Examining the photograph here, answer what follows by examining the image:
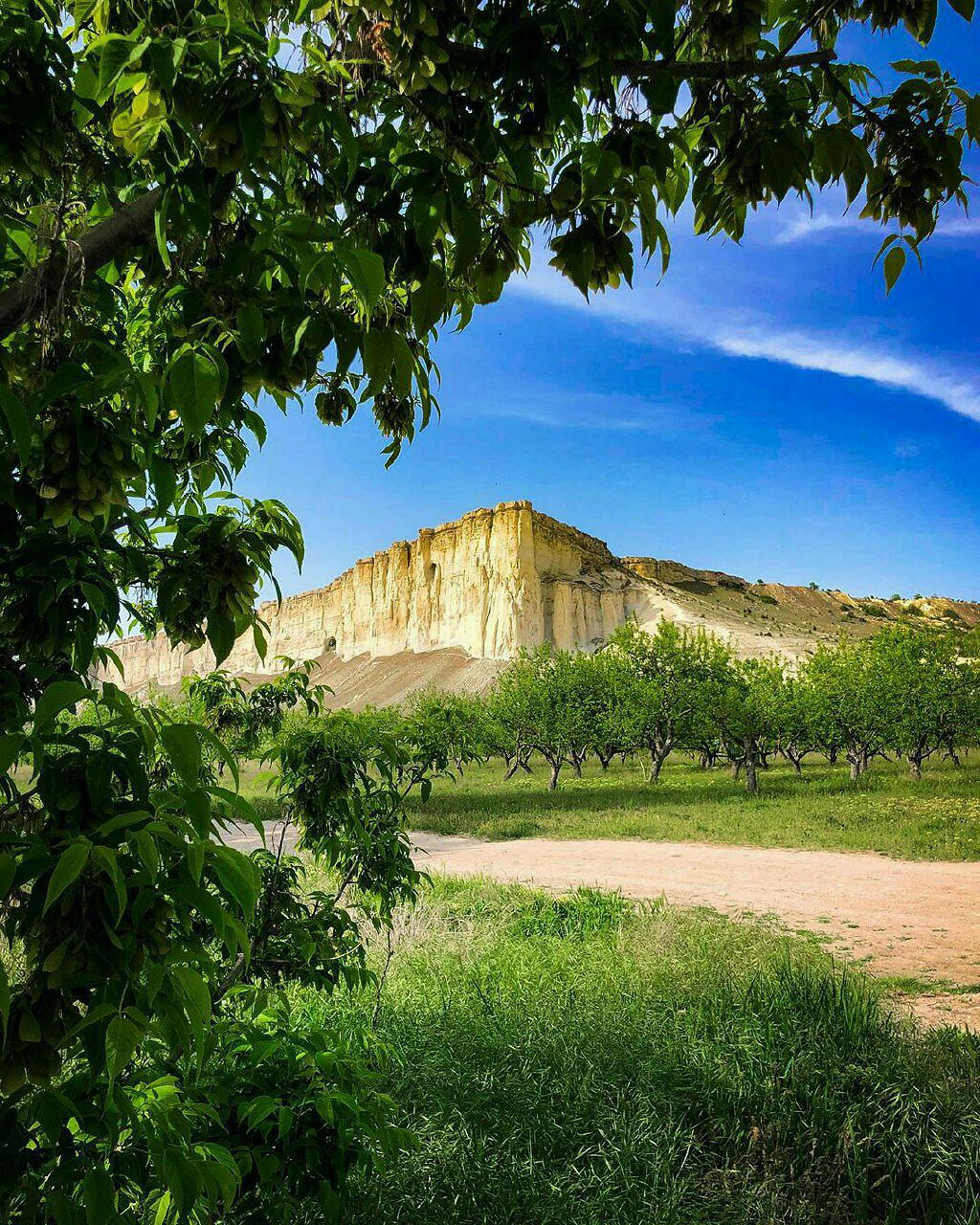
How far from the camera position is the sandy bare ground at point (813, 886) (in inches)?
286

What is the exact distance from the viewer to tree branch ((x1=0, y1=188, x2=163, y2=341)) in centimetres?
120

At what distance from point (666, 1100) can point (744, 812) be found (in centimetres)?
1763

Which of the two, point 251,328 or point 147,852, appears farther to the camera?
point 251,328

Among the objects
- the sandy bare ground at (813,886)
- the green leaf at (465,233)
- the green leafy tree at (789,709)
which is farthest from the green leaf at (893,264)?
the green leafy tree at (789,709)

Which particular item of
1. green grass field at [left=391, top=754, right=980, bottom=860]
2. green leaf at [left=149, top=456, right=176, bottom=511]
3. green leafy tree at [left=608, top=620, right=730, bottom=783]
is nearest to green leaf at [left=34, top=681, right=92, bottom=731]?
green leaf at [left=149, top=456, right=176, bottom=511]

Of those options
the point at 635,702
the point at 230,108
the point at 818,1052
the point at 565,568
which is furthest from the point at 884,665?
the point at 565,568

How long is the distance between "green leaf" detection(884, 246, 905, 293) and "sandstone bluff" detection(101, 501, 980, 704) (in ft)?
212

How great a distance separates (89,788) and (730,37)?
141 cm

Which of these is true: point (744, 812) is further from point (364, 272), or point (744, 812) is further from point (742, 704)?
point (364, 272)

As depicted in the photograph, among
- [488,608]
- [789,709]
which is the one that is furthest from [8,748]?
[488,608]

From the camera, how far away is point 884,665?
29.3 meters

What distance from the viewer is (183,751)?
35.5 inches

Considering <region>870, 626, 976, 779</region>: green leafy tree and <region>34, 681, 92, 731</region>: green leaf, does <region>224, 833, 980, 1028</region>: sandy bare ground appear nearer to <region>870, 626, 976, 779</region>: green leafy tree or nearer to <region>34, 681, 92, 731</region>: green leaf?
<region>34, 681, 92, 731</region>: green leaf

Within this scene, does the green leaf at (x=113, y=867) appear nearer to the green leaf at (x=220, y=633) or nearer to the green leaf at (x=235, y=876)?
the green leaf at (x=235, y=876)
